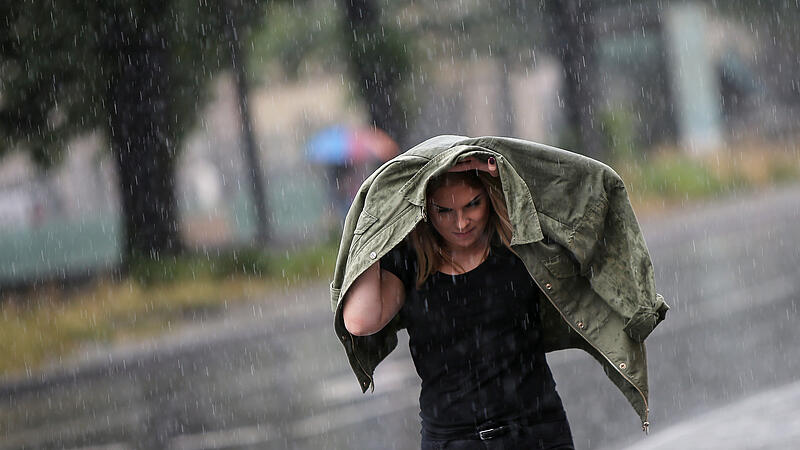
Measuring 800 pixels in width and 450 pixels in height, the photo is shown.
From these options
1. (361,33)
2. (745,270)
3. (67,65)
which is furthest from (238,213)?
(745,270)

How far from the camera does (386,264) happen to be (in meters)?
3.71

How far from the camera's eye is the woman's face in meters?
3.56

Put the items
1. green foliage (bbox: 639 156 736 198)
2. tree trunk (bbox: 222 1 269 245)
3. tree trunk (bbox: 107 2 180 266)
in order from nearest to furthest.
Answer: tree trunk (bbox: 107 2 180 266)
tree trunk (bbox: 222 1 269 245)
green foliage (bbox: 639 156 736 198)

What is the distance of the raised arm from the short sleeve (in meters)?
0.02

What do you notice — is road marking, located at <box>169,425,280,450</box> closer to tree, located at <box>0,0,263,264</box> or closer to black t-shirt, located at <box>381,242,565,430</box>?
black t-shirt, located at <box>381,242,565,430</box>

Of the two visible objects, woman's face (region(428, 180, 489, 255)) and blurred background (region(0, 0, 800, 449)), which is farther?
blurred background (region(0, 0, 800, 449))

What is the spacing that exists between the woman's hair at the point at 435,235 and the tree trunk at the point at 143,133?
1490 cm

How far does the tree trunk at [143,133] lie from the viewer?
1844 cm

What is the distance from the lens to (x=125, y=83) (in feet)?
61.2

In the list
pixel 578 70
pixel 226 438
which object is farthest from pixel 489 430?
pixel 578 70

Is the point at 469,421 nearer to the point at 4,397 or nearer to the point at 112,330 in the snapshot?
the point at 4,397

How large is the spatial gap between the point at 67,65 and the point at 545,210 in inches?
604

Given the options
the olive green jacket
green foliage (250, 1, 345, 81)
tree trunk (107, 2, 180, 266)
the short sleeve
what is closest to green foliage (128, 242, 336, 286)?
tree trunk (107, 2, 180, 266)

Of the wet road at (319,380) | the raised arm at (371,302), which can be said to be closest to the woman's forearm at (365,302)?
the raised arm at (371,302)
